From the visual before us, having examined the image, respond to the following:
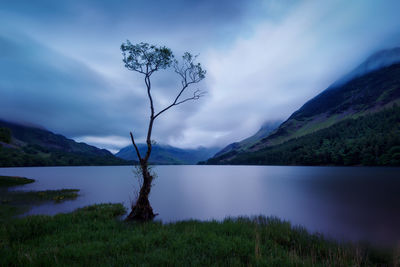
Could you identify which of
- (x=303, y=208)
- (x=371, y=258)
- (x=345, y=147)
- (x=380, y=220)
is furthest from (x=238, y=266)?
(x=345, y=147)

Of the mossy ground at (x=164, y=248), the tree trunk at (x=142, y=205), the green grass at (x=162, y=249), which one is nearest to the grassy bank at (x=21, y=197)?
the mossy ground at (x=164, y=248)

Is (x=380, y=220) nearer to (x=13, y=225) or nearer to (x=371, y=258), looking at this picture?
(x=371, y=258)

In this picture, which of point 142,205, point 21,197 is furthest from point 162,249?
point 21,197

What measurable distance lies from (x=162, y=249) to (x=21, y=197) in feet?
140

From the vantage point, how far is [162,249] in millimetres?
10516

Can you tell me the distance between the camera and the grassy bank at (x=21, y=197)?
85.9 feet

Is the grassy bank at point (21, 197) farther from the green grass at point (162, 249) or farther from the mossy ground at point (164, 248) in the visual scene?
the green grass at point (162, 249)

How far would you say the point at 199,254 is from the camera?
394 inches

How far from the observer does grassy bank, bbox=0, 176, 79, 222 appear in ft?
85.9

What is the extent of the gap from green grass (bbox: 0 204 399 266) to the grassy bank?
487 inches

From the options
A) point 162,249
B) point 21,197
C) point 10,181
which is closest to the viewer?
point 162,249

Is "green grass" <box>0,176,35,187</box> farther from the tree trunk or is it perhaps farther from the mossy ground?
the tree trunk

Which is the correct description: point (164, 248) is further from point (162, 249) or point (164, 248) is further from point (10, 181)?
point (10, 181)

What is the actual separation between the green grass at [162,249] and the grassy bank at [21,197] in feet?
40.6
